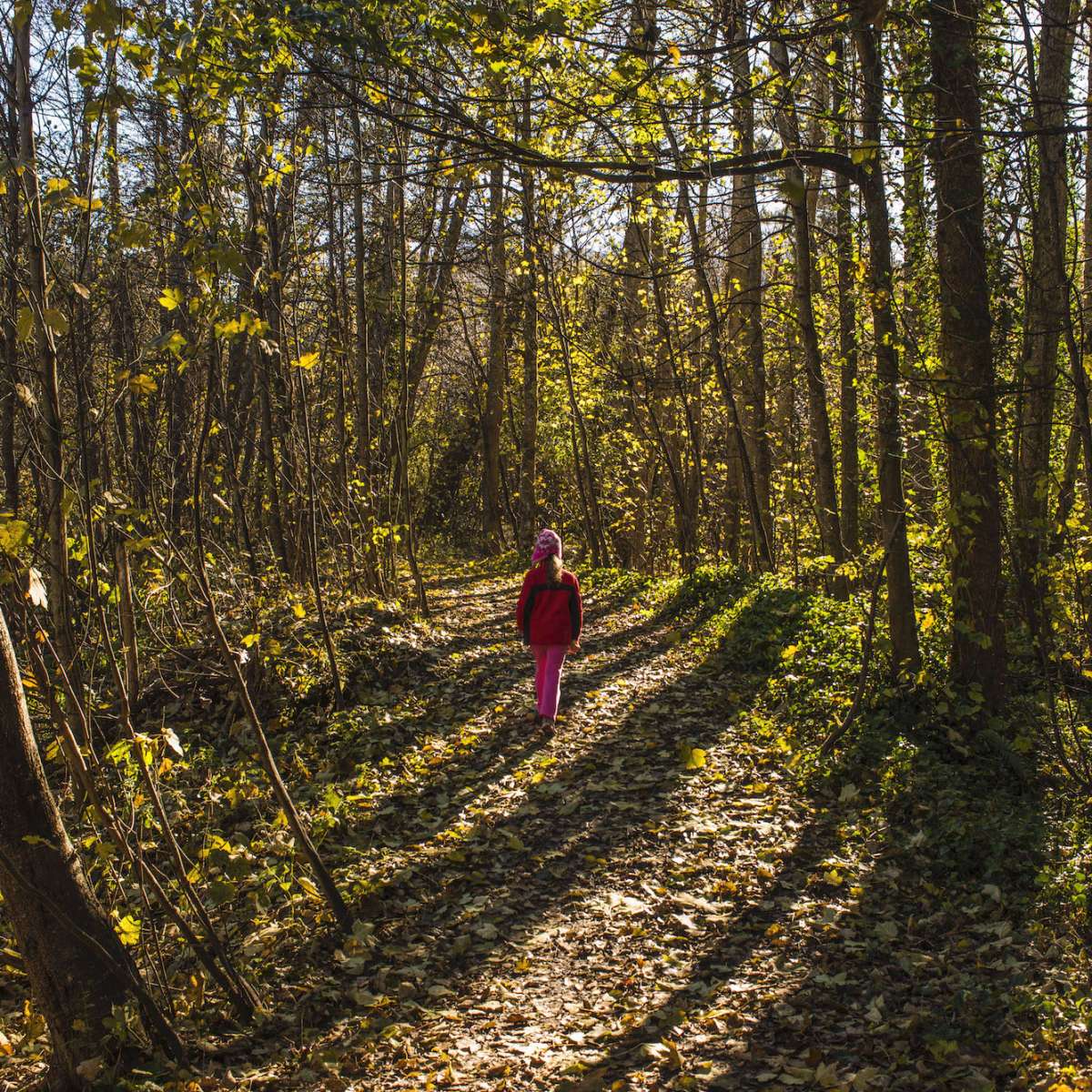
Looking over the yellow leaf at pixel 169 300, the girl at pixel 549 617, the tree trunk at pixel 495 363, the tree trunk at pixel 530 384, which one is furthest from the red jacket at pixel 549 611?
the tree trunk at pixel 495 363

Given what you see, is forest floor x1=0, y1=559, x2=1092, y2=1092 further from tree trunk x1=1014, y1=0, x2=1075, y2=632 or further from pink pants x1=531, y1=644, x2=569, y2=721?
tree trunk x1=1014, y1=0, x2=1075, y2=632

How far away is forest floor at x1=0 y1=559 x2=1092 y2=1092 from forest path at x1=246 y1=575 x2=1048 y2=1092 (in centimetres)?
2

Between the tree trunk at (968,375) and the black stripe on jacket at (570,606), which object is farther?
the black stripe on jacket at (570,606)

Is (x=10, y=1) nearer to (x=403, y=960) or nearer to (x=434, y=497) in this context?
(x=403, y=960)

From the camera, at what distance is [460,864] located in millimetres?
6203

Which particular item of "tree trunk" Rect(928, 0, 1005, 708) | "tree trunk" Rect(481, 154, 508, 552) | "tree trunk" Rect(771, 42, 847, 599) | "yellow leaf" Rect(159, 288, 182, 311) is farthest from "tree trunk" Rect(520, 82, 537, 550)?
"yellow leaf" Rect(159, 288, 182, 311)

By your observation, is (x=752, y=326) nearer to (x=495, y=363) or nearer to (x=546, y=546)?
(x=546, y=546)

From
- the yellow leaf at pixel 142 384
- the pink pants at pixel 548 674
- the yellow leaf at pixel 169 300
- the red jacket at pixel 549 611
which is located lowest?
the pink pants at pixel 548 674

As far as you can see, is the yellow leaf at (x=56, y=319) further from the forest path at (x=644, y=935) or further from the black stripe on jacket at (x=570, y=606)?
the black stripe on jacket at (x=570, y=606)

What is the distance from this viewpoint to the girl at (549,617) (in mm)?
8266

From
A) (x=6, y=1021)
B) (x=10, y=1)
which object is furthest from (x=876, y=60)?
(x=6, y=1021)

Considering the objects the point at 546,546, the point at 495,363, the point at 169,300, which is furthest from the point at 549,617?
the point at 495,363

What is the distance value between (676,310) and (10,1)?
40.6 ft

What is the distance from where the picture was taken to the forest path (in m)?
4.16
